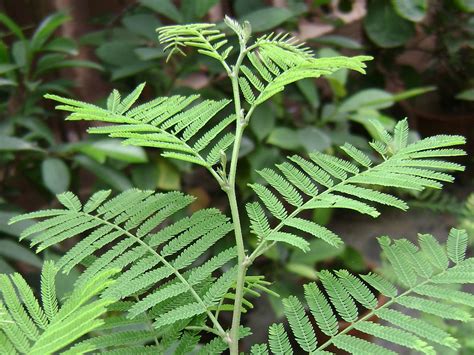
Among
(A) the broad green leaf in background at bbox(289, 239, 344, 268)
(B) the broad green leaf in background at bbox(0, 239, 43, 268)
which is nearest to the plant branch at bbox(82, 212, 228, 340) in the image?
(B) the broad green leaf in background at bbox(0, 239, 43, 268)

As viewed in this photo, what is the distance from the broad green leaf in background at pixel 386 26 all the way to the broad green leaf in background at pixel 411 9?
0.09m

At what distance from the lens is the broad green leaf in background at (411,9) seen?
176cm

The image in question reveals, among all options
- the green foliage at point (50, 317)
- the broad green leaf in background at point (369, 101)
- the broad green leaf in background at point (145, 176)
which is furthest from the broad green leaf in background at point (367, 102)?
the green foliage at point (50, 317)

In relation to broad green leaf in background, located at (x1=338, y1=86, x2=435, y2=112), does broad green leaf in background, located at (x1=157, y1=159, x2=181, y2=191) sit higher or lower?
lower

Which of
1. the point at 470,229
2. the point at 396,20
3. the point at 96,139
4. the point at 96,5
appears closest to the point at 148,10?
the point at 96,5

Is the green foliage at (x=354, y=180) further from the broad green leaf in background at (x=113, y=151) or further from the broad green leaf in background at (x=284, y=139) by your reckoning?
the broad green leaf in background at (x=284, y=139)

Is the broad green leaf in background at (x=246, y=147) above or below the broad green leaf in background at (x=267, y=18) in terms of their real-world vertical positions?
below

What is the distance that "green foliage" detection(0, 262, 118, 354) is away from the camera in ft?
1.32

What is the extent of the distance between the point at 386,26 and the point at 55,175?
3.73ft

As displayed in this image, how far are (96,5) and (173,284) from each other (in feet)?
5.10

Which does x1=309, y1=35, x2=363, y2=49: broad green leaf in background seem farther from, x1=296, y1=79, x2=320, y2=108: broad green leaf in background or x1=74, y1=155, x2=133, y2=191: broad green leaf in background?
x1=74, y1=155, x2=133, y2=191: broad green leaf in background

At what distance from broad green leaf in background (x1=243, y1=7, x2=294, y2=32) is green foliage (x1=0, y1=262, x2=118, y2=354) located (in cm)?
110

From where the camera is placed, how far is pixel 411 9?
5.78 ft

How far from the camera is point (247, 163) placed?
5.15ft
